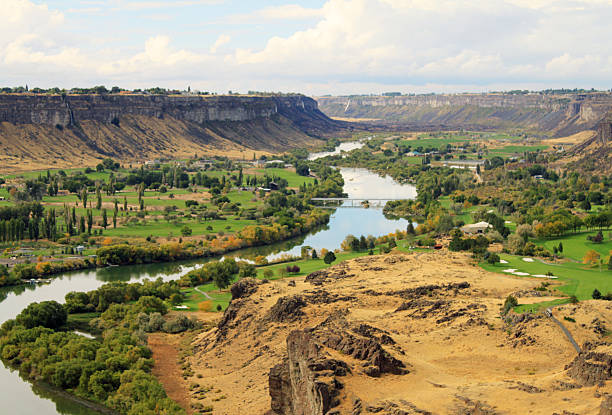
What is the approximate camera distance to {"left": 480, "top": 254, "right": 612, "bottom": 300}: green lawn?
4747cm

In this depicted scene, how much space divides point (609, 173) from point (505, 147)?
76.5m

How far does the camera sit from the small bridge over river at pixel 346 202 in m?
109

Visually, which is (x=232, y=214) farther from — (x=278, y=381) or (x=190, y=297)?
(x=278, y=381)

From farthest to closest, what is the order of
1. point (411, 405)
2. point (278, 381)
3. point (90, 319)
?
point (90, 319) → point (278, 381) → point (411, 405)

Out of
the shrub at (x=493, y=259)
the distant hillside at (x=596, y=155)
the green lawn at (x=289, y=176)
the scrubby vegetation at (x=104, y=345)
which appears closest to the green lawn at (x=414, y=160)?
the distant hillside at (x=596, y=155)

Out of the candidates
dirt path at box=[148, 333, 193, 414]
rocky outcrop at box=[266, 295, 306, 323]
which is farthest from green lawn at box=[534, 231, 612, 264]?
dirt path at box=[148, 333, 193, 414]

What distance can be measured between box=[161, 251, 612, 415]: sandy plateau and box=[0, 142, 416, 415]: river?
8608 millimetres

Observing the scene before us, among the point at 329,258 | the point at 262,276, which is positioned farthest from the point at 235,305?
Answer: the point at 329,258

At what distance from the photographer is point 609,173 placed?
122 metres

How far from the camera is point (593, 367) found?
2703 centimetres

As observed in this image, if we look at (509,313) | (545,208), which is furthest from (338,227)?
(509,313)

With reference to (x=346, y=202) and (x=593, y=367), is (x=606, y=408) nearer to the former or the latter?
(x=593, y=367)

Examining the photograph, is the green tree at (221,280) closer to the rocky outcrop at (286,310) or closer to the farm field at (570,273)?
the rocky outcrop at (286,310)

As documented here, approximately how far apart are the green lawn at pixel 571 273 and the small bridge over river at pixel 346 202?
155 ft
